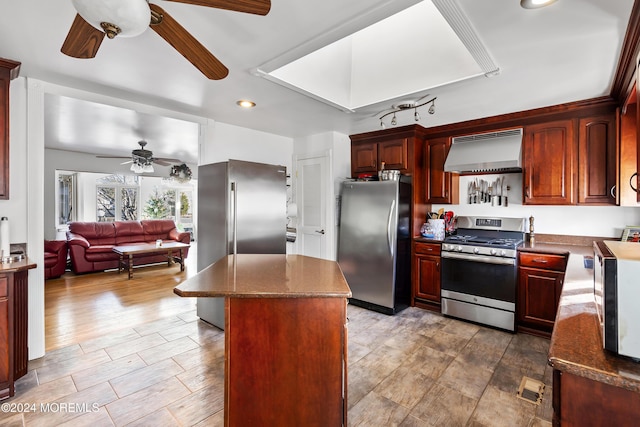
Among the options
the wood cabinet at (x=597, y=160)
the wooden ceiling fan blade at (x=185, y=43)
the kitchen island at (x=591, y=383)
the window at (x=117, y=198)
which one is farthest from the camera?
the window at (x=117, y=198)

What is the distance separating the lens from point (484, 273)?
10.5ft

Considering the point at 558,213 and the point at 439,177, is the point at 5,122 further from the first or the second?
the point at 558,213

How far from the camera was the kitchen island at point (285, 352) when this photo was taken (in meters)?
1.44

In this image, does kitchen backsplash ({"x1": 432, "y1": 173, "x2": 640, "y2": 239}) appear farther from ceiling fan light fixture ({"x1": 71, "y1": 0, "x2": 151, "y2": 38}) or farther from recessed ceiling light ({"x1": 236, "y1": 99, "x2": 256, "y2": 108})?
ceiling fan light fixture ({"x1": 71, "y1": 0, "x2": 151, "y2": 38})

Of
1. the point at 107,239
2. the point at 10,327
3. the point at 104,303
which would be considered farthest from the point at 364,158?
the point at 107,239

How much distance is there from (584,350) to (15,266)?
9.95 feet

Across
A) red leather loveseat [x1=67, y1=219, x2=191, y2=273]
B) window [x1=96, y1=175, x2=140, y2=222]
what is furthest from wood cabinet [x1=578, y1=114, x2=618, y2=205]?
window [x1=96, y1=175, x2=140, y2=222]

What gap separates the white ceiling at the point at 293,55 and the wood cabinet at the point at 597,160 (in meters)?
0.34

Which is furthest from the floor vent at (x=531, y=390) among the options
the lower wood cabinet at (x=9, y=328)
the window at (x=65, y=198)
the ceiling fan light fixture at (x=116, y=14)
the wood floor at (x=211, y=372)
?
the window at (x=65, y=198)

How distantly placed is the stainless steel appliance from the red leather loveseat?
6.68m

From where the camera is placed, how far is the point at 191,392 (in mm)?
2098

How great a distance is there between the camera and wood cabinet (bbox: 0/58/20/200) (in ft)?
6.87

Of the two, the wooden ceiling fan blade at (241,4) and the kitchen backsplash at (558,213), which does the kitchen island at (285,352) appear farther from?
the kitchen backsplash at (558,213)

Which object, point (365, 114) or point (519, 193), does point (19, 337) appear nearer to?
point (365, 114)
